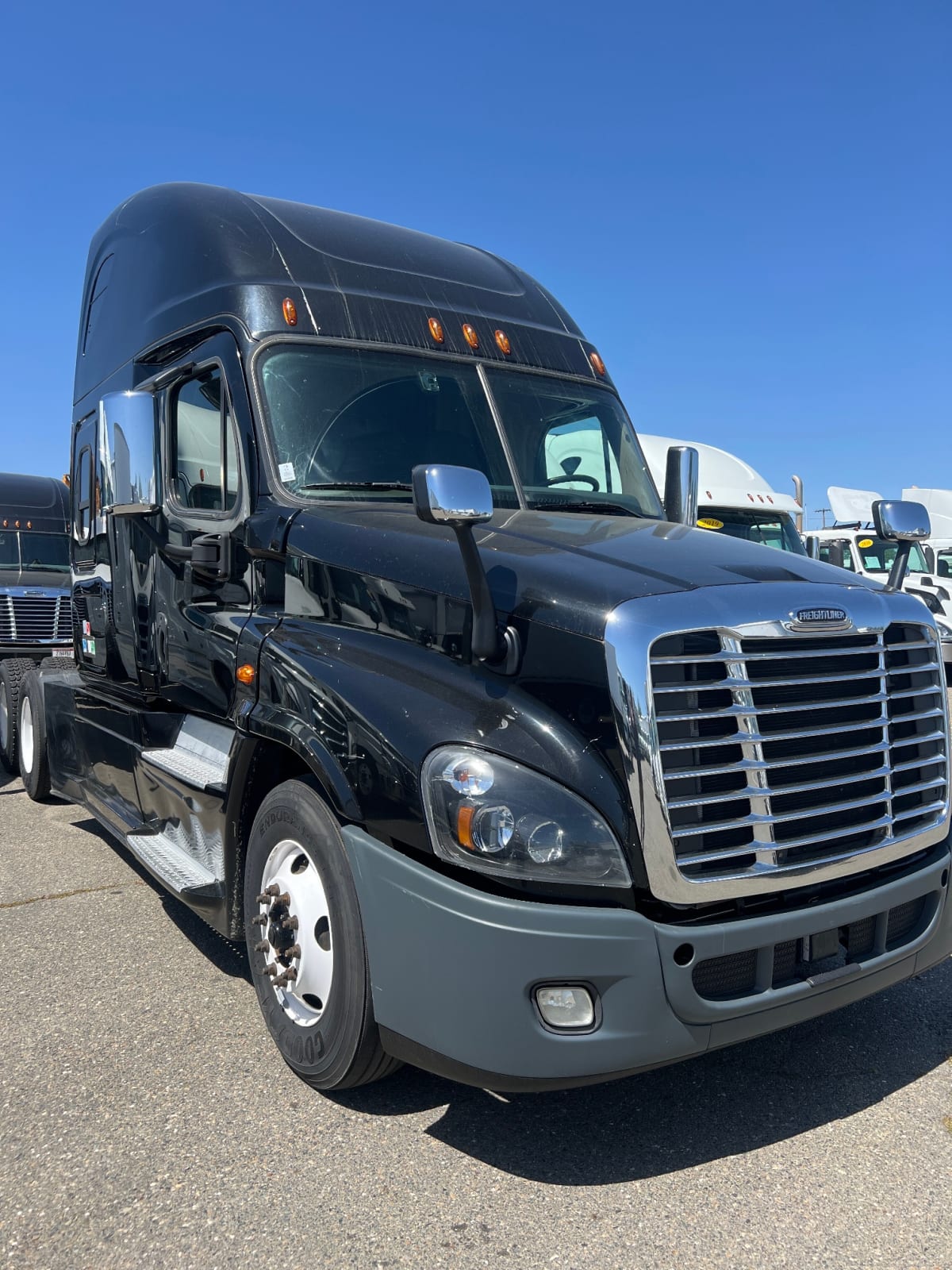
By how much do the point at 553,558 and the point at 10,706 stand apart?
688cm

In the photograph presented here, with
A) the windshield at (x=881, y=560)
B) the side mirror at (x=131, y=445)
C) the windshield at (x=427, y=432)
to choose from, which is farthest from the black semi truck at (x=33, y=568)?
the windshield at (x=881, y=560)

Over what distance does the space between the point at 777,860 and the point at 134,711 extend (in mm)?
3464

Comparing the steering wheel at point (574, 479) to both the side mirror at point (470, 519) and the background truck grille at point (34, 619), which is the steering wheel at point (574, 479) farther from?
the background truck grille at point (34, 619)

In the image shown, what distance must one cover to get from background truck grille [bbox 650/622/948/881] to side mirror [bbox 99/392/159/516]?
255cm

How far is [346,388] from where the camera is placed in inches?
166

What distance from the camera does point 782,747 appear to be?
2939mm

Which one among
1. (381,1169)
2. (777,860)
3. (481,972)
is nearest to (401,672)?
(481,972)

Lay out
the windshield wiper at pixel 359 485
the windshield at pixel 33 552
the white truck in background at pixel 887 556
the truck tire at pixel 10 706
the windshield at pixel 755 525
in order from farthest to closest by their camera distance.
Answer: the white truck in background at pixel 887 556 < the windshield at pixel 755 525 < the windshield at pixel 33 552 < the truck tire at pixel 10 706 < the windshield wiper at pixel 359 485

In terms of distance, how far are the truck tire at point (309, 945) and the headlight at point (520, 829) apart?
1.66 ft

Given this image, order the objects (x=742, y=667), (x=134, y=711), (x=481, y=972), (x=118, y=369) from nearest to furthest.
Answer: (x=481, y=972) < (x=742, y=667) < (x=134, y=711) < (x=118, y=369)

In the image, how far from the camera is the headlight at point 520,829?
2.69 metres

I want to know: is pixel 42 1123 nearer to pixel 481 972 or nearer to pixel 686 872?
pixel 481 972

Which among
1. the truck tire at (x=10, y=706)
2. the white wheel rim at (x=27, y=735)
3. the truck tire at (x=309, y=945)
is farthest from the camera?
the truck tire at (x=10, y=706)

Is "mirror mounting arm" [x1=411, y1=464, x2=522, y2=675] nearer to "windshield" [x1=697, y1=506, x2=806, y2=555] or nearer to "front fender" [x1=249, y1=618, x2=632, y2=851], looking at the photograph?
"front fender" [x1=249, y1=618, x2=632, y2=851]
